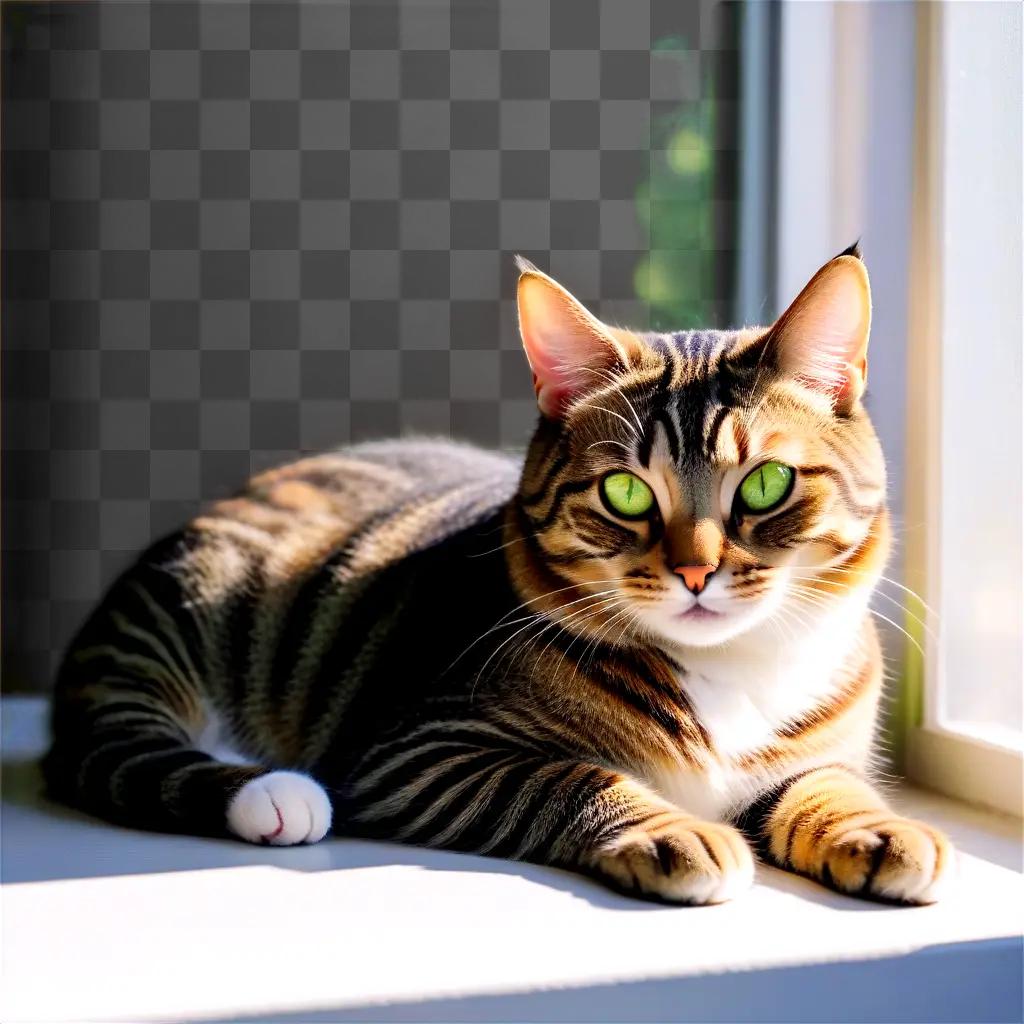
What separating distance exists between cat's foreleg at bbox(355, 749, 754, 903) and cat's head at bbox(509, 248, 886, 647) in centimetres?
15

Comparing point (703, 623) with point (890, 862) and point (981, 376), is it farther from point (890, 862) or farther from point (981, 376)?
point (981, 376)

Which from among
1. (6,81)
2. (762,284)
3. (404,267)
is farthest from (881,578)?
(6,81)

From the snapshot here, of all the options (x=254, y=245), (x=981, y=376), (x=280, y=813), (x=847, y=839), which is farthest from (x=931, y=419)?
(x=254, y=245)

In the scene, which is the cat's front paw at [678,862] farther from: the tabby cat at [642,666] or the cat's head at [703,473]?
the cat's head at [703,473]

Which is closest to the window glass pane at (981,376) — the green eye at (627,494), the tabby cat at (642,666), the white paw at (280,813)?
the tabby cat at (642,666)

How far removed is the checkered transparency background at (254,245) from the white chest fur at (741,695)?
836 millimetres

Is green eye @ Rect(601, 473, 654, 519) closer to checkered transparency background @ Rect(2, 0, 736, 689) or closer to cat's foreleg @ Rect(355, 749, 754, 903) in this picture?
cat's foreleg @ Rect(355, 749, 754, 903)

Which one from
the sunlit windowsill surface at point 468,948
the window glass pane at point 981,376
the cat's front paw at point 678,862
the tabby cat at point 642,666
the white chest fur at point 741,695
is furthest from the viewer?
the window glass pane at point 981,376

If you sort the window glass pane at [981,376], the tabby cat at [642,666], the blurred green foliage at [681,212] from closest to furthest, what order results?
1. the tabby cat at [642,666]
2. the window glass pane at [981,376]
3. the blurred green foliage at [681,212]

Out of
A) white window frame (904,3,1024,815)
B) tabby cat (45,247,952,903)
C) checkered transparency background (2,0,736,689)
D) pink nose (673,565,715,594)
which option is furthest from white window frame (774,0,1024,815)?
pink nose (673,565,715,594)

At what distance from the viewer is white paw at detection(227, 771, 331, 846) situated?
105 cm

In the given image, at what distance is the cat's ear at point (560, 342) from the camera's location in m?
1.08

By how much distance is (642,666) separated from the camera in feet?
3.55

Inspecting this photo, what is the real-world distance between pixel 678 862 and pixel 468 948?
18 centimetres
